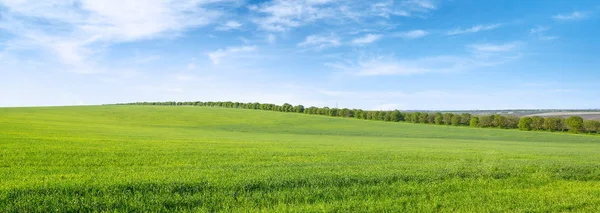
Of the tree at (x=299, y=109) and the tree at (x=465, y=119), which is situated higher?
the tree at (x=299, y=109)

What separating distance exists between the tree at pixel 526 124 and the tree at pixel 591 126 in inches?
361

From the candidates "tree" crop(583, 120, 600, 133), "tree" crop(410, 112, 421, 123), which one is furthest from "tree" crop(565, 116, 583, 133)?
"tree" crop(410, 112, 421, 123)

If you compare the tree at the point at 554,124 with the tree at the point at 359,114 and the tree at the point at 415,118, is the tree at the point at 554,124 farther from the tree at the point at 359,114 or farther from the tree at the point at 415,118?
the tree at the point at 359,114

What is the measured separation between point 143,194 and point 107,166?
5.57m

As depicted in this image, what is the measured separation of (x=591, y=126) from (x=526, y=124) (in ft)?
35.9

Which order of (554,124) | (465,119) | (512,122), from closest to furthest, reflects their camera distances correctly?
(554,124)
(512,122)
(465,119)

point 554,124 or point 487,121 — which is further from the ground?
point 487,121

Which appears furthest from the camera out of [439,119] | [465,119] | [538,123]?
[439,119]

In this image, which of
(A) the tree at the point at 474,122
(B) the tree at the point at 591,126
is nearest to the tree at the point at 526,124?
(A) the tree at the point at 474,122

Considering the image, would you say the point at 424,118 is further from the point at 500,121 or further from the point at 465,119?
the point at 500,121

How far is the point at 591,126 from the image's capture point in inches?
2940

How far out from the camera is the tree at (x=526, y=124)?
3209 inches

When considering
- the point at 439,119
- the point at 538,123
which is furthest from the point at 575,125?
the point at 439,119

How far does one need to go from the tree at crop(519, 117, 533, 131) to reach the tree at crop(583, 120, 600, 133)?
916 centimetres
